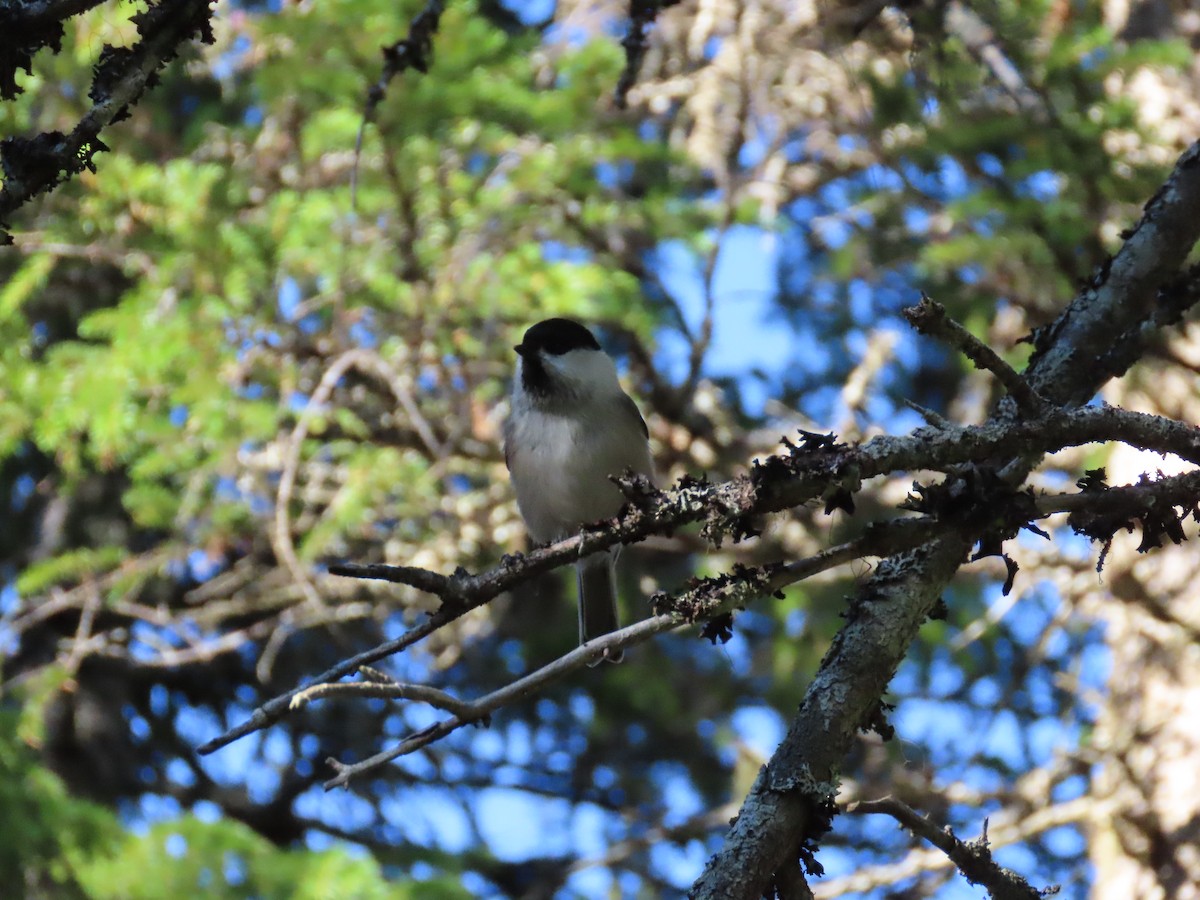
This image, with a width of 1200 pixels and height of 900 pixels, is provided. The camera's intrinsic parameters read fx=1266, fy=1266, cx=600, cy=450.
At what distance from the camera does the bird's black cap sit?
4.72 meters

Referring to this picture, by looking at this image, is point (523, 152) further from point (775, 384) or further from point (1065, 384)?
point (1065, 384)

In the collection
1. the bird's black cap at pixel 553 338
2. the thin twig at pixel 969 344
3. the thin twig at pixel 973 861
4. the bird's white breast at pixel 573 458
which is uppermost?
the bird's black cap at pixel 553 338

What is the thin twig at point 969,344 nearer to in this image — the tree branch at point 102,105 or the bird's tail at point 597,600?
the tree branch at point 102,105

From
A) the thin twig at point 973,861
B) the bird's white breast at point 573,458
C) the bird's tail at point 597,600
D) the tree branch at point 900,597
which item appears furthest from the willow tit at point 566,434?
the thin twig at point 973,861

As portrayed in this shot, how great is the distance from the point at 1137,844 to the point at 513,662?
3.81 metres

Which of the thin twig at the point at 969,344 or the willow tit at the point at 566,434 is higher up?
the willow tit at the point at 566,434

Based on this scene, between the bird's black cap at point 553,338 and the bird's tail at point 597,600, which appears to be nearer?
the bird's black cap at point 553,338

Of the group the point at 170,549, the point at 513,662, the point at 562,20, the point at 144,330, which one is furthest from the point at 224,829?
the point at 562,20

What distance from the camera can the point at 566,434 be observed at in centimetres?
462

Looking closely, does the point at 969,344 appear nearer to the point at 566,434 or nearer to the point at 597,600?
the point at 566,434

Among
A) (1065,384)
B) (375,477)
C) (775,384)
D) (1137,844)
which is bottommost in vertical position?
(1065,384)

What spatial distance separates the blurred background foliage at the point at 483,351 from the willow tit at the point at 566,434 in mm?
631

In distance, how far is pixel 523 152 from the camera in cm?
585

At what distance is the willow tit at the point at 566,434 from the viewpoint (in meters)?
4.63
